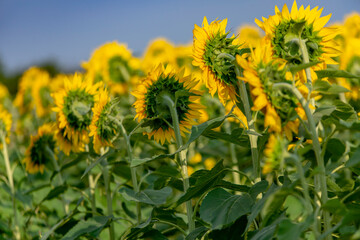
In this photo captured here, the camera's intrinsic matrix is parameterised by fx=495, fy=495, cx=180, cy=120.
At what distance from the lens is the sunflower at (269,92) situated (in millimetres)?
916

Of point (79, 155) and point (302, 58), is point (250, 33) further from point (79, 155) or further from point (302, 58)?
point (302, 58)

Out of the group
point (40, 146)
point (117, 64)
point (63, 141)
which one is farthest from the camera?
point (117, 64)

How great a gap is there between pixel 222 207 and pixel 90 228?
52 cm

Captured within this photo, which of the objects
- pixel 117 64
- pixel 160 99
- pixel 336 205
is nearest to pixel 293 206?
pixel 160 99

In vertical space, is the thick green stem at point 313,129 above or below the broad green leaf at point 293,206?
above

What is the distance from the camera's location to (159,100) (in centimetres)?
129

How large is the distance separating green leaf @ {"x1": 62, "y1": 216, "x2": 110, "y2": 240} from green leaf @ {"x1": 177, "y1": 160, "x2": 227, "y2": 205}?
1.22 ft

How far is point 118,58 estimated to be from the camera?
3.33m

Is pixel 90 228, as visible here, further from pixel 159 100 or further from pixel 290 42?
pixel 290 42

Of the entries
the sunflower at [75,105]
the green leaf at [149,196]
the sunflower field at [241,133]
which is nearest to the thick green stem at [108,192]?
the sunflower field at [241,133]

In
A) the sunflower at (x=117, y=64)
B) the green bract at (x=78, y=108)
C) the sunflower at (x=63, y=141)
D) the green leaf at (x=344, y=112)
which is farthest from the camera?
the sunflower at (x=117, y=64)

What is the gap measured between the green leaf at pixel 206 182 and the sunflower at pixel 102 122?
16.3 inches

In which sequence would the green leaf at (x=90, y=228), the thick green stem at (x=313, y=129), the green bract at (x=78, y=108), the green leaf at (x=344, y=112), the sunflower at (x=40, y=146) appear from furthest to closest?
the sunflower at (x=40, y=146)
the green bract at (x=78, y=108)
the green leaf at (x=90, y=228)
the green leaf at (x=344, y=112)
the thick green stem at (x=313, y=129)

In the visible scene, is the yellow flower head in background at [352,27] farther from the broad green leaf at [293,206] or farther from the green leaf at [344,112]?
the green leaf at [344,112]
